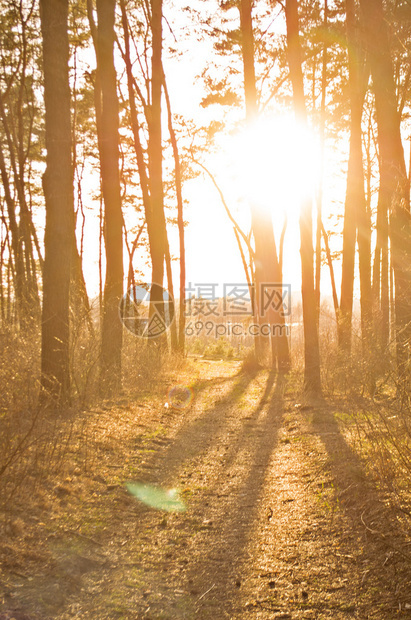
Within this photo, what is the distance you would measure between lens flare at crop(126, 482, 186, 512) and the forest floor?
68mm

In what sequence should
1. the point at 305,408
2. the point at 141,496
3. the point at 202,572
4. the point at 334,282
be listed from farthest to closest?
the point at 334,282 → the point at 305,408 → the point at 141,496 → the point at 202,572

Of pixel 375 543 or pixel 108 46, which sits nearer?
pixel 375 543

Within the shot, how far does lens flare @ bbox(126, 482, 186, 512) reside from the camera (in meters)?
4.46

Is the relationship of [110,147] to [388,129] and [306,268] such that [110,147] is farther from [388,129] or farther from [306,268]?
[388,129]

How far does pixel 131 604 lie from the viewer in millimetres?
2934

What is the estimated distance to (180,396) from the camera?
35.2 feet

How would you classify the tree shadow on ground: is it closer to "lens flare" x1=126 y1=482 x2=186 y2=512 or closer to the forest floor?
the forest floor

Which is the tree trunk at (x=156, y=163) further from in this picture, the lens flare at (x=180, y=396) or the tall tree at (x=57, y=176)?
the tall tree at (x=57, y=176)

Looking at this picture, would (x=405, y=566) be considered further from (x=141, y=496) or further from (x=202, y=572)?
(x=141, y=496)

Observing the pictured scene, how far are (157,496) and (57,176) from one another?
4.82m

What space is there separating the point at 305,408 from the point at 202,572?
5725 millimetres

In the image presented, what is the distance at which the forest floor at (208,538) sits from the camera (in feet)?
9.52

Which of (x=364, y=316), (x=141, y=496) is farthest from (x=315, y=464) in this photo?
(x=364, y=316)

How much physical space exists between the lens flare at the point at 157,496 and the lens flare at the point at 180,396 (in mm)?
4528
